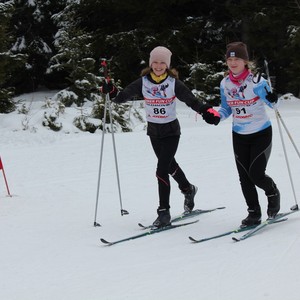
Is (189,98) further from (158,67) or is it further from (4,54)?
(4,54)

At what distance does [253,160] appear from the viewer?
5207mm

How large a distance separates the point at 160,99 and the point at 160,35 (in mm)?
16012

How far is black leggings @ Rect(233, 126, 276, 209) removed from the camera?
17.1 ft

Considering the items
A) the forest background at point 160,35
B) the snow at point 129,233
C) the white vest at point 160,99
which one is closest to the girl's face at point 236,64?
the white vest at point 160,99

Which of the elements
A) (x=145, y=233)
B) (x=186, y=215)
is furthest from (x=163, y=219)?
(x=186, y=215)

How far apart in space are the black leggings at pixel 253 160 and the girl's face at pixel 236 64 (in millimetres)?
587

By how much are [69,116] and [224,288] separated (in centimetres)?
1045

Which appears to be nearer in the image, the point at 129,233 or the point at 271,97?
the point at 271,97

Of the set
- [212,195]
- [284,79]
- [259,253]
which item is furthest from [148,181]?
[284,79]

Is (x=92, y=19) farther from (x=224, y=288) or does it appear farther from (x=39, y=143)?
(x=224, y=288)

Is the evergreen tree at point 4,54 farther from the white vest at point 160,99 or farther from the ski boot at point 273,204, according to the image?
the ski boot at point 273,204

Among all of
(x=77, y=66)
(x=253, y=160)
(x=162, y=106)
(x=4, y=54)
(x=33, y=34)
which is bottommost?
(x=253, y=160)

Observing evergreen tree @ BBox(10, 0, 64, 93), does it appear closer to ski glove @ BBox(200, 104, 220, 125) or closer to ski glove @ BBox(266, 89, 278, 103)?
ski glove @ BBox(200, 104, 220, 125)

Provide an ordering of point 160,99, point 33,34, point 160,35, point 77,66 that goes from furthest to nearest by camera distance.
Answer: point 33,34 < point 160,35 < point 77,66 < point 160,99
